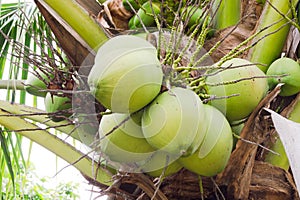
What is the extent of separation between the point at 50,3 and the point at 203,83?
0.35 metres

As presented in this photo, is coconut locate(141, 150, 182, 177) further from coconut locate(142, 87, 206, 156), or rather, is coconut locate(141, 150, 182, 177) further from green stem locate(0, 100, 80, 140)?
green stem locate(0, 100, 80, 140)

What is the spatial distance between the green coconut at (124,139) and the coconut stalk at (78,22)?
7.4 inches

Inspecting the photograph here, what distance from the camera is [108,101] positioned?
0.72 m

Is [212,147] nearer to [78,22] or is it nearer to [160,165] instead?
[160,165]

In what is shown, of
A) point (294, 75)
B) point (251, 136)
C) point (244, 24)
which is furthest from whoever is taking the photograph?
point (244, 24)

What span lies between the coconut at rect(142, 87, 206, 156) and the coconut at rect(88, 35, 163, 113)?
0.02m

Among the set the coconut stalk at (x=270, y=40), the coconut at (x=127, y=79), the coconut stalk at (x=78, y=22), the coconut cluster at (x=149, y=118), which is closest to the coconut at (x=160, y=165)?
the coconut cluster at (x=149, y=118)

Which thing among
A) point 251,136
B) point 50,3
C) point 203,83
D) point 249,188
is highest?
point 50,3

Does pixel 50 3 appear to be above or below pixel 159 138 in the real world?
above

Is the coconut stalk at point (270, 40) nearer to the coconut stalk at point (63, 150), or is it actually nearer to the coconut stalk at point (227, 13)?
the coconut stalk at point (227, 13)

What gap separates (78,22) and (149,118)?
0.98 ft

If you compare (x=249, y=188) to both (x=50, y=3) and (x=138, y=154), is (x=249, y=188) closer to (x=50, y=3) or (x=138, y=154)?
(x=138, y=154)

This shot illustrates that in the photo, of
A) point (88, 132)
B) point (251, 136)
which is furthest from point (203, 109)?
point (88, 132)

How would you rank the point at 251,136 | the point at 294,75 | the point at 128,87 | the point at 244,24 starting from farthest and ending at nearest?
the point at 244,24
the point at 294,75
the point at 251,136
the point at 128,87
